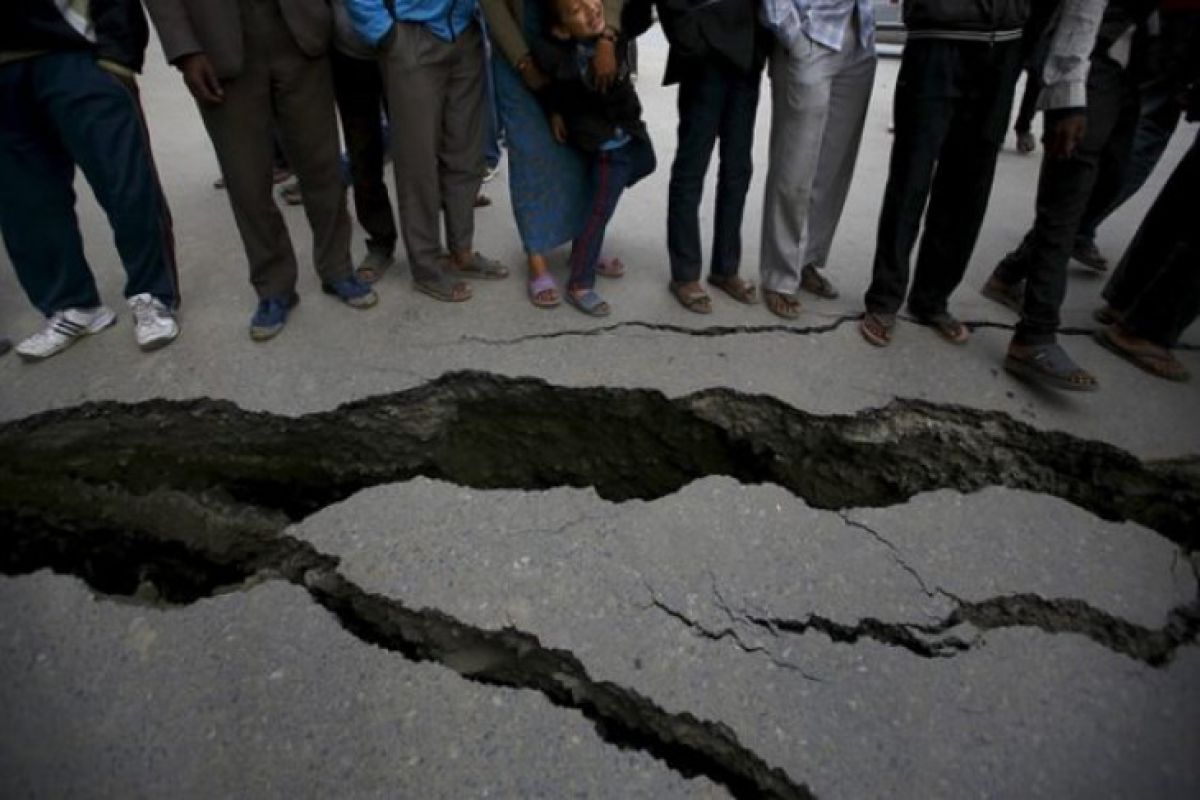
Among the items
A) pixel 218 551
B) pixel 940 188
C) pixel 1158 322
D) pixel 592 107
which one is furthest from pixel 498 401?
pixel 1158 322

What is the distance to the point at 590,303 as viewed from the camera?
9.04 feet

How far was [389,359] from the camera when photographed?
95.7 inches

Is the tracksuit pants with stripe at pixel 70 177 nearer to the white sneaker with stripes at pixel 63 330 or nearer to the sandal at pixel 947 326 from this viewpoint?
the white sneaker with stripes at pixel 63 330

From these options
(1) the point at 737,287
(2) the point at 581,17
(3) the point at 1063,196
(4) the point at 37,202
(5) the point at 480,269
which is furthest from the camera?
(5) the point at 480,269

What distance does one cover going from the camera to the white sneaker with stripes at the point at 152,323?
2.44 meters

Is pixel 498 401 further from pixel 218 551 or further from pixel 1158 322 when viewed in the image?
pixel 1158 322

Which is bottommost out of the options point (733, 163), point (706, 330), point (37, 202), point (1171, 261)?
point (706, 330)

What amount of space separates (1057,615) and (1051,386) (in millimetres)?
1037

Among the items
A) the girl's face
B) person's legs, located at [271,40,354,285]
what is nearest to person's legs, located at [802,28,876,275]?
the girl's face

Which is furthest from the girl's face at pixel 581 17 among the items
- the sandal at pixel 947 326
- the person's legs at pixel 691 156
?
the sandal at pixel 947 326

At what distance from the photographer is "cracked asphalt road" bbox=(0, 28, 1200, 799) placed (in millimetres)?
1347

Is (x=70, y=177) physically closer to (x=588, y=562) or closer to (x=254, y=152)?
(x=254, y=152)

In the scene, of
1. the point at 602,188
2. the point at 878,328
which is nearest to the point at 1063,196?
the point at 878,328

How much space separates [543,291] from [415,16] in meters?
1.10
